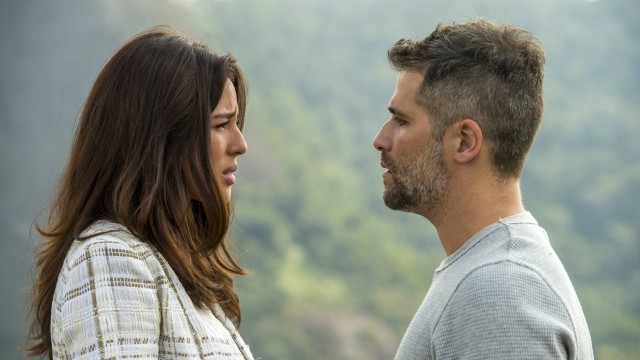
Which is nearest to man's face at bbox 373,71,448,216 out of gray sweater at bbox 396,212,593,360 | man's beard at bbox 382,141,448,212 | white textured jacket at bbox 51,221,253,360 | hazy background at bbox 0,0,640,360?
man's beard at bbox 382,141,448,212

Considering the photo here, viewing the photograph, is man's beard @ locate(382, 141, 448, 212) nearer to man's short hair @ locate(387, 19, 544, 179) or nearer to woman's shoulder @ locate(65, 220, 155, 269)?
man's short hair @ locate(387, 19, 544, 179)

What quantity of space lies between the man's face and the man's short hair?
0.03 m

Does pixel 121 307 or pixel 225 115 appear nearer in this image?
pixel 121 307

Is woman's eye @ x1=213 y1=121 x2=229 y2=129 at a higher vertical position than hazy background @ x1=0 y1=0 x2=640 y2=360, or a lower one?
lower

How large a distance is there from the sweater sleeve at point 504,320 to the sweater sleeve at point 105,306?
0.64 metres

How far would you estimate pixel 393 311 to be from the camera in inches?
632

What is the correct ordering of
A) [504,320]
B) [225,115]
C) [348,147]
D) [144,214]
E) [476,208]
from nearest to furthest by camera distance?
[504,320], [144,214], [476,208], [225,115], [348,147]

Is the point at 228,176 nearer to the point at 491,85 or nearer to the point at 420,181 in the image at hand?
the point at 420,181

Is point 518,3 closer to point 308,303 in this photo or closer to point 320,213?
point 320,213

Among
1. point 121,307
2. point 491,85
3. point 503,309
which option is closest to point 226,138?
point 121,307

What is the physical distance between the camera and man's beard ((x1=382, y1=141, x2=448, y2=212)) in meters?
2.12

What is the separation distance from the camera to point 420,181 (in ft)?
7.04

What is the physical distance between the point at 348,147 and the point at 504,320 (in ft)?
54.0

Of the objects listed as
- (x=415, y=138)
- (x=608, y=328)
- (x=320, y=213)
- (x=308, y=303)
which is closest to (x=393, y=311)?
(x=308, y=303)
